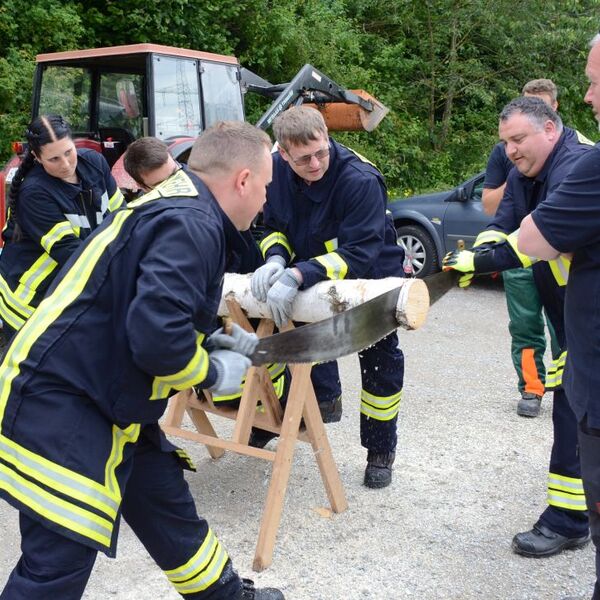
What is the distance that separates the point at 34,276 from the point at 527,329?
312 cm

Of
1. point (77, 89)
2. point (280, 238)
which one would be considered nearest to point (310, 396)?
point (280, 238)

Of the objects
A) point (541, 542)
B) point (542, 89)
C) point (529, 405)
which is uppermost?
point (542, 89)

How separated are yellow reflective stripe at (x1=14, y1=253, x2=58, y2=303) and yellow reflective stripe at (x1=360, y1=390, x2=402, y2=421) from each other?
189 centimetres

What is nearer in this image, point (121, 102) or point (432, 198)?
point (121, 102)

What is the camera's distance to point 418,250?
9359 millimetres

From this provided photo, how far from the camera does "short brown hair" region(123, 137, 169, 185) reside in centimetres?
455

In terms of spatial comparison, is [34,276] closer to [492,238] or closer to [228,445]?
[228,445]

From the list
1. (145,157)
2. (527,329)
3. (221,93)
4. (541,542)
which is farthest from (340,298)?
(221,93)

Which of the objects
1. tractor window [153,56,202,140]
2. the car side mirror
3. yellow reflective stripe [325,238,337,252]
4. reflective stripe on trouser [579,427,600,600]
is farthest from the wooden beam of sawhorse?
the car side mirror

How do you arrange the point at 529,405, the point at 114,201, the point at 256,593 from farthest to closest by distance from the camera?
the point at 529,405
the point at 114,201
the point at 256,593

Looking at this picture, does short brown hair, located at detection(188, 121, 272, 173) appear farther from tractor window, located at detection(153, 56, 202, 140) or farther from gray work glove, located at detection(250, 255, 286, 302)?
tractor window, located at detection(153, 56, 202, 140)

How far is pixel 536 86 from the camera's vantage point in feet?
17.7

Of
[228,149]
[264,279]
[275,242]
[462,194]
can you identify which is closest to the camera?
[228,149]

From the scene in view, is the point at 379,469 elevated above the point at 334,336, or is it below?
below
